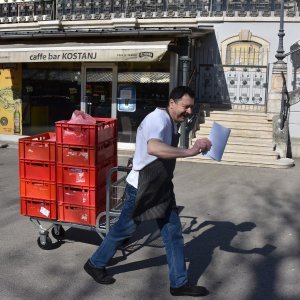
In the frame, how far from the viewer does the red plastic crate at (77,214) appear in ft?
14.9

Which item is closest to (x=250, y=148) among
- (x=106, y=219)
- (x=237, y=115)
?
(x=237, y=115)

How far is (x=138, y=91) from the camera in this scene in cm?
1175

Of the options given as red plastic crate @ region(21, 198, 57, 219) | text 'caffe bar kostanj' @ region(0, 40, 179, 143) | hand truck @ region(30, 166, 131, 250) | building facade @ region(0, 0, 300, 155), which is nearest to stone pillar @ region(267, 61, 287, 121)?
building facade @ region(0, 0, 300, 155)

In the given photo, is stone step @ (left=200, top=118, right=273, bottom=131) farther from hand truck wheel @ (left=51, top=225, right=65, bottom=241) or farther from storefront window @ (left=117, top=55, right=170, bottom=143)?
hand truck wheel @ (left=51, top=225, right=65, bottom=241)

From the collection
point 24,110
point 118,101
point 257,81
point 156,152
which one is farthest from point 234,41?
point 156,152

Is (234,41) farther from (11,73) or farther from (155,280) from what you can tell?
(155,280)

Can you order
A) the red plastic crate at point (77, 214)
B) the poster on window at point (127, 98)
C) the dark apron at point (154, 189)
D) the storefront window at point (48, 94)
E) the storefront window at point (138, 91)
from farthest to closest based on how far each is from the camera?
the storefront window at point (48, 94), the poster on window at point (127, 98), the storefront window at point (138, 91), the red plastic crate at point (77, 214), the dark apron at point (154, 189)

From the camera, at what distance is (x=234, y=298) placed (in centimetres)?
383

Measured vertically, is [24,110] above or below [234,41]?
below

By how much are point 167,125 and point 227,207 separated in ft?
11.2

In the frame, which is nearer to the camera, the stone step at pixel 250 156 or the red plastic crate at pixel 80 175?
the red plastic crate at pixel 80 175

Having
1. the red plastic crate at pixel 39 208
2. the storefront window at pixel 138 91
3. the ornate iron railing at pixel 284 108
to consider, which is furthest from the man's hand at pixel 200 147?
the storefront window at pixel 138 91

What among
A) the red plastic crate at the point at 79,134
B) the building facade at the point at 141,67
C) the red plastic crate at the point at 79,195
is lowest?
the red plastic crate at the point at 79,195

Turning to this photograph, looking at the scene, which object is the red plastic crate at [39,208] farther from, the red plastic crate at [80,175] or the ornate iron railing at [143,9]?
the ornate iron railing at [143,9]
